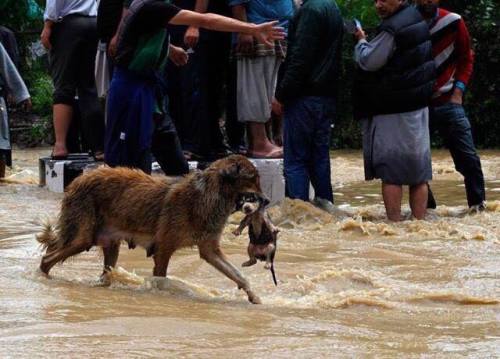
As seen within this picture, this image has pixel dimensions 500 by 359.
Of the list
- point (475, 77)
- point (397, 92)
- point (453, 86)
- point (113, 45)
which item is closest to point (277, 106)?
point (397, 92)

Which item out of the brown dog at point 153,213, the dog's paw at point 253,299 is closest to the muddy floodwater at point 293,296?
the dog's paw at point 253,299

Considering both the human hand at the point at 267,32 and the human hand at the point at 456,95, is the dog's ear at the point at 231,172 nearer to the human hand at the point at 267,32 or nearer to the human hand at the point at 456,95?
the human hand at the point at 267,32

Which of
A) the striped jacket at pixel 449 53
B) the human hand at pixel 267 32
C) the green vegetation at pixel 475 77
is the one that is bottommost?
the green vegetation at pixel 475 77

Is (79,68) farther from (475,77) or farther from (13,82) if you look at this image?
(475,77)

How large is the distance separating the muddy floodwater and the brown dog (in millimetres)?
190

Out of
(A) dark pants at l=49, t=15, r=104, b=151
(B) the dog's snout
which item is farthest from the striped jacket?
(B) the dog's snout

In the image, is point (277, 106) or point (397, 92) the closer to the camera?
point (397, 92)

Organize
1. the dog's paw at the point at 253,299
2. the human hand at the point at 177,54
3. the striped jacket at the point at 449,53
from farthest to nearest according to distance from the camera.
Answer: the striped jacket at the point at 449,53 → the human hand at the point at 177,54 → the dog's paw at the point at 253,299

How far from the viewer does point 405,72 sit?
9.34 meters

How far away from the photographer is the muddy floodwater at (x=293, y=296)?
5102 millimetres

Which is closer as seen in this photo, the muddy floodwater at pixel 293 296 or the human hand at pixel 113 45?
the muddy floodwater at pixel 293 296

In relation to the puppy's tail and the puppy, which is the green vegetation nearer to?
the puppy's tail

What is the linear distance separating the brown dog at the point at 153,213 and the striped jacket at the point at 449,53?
3.71 metres

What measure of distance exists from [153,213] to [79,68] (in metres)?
4.86
